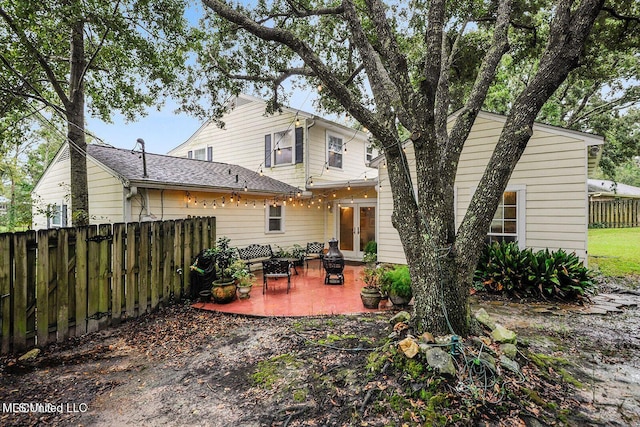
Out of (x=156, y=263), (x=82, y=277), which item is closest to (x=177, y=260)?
(x=156, y=263)

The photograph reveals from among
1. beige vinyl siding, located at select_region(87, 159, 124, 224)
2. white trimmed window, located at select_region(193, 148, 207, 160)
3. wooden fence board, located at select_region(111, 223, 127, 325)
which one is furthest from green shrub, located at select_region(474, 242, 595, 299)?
white trimmed window, located at select_region(193, 148, 207, 160)

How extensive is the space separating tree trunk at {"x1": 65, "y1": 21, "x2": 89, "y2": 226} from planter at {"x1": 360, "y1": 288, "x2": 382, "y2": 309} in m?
6.64

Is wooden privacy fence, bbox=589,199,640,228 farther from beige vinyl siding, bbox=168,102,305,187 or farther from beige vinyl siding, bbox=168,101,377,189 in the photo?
beige vinyl siding, bbox=168,102,305,187

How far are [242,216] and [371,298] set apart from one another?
18.1 ft

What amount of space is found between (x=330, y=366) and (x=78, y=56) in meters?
8.83

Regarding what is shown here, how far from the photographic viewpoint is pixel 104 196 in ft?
26.0

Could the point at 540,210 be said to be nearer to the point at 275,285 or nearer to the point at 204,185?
the point at 275,285

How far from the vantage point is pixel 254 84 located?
Answer: 8953 mm

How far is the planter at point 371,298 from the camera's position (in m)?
5.62

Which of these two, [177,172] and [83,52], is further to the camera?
[177,172]

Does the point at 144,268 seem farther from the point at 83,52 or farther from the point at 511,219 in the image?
the point at 511,219

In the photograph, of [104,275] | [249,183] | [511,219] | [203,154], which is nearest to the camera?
[104,275]

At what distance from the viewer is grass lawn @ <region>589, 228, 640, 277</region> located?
28.4 feet

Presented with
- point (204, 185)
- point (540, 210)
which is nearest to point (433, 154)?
point (540, 210)
